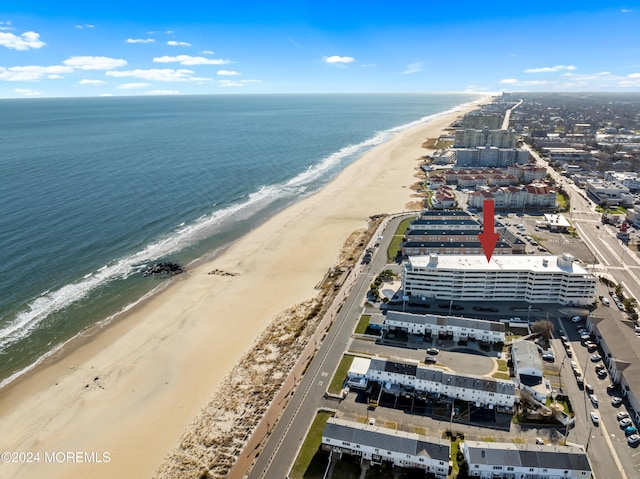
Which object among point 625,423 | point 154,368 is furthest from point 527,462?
point 154,368

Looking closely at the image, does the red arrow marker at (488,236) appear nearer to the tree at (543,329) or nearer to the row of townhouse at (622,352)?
the tree at (543,329)

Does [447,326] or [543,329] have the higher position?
[447,326]

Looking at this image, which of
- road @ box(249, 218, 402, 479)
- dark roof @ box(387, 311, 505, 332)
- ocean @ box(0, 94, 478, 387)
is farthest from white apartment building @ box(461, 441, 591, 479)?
ocean @ box(0, 94, 478, 387)

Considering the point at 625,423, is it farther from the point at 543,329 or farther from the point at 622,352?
the point at 543,329

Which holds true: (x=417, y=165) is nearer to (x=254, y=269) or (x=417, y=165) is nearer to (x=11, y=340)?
(x=254, y=269)

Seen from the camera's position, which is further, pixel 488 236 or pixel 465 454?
pixel 488 236

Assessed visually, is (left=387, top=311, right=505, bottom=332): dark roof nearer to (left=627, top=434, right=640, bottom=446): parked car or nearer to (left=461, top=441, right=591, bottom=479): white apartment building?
(left=627, top=434, right=640, bottom=446): parked car
